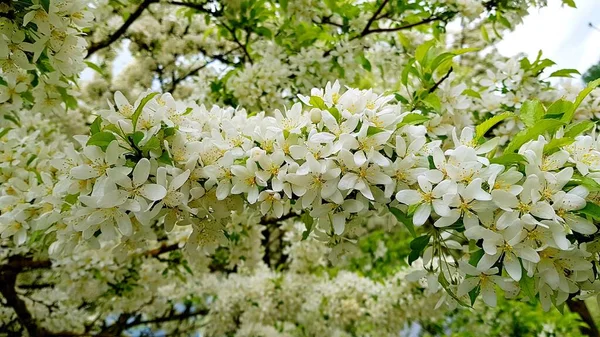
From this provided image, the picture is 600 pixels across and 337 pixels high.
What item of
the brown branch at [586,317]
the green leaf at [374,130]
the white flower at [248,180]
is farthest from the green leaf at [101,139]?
the brown branch at [586,317]

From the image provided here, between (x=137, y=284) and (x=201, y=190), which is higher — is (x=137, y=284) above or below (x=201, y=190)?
below

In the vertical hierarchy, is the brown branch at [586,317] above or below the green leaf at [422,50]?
below

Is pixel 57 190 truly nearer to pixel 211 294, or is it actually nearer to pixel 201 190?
pixel 201 190

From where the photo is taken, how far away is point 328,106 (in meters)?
1.13

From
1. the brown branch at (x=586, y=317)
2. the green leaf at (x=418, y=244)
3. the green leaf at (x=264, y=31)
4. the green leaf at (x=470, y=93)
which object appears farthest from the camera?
the brown branch at (x=586, y=317)

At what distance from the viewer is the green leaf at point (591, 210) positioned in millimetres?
892

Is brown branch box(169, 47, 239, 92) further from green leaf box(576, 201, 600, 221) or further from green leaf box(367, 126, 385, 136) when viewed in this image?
green leaf box(576, 201, 600, 221)

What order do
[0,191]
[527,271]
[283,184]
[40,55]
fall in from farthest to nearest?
[0,191] → [40,55] → [283,184] → [527,271]

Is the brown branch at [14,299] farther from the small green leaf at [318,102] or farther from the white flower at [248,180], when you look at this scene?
the small green leaf at [318,102]

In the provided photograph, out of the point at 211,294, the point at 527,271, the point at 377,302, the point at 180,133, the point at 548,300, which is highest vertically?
the point at 180,133

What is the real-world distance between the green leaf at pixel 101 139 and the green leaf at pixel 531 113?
0.92 meters

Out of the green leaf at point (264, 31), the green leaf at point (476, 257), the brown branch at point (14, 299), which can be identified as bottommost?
the brown branch at point (14, 299)

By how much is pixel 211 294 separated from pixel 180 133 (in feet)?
8.32

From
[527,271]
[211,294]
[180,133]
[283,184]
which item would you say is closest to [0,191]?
[180,133]
